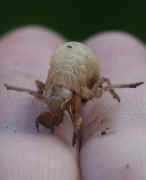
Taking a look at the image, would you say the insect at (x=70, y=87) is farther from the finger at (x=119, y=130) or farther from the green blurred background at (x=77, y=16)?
the green blurred background at (x=77, y=16)

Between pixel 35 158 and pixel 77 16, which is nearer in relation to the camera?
pixel 35 158

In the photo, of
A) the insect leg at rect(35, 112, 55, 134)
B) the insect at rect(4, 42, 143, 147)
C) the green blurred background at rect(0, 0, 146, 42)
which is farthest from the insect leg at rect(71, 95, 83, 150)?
the green blurred background at rect(0, 0, 146, 42)

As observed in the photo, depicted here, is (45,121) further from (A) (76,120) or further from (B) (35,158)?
(B) (35,158)

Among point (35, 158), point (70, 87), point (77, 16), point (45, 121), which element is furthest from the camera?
point (77, 16)

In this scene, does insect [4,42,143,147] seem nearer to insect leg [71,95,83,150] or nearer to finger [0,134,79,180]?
insect leg [71,95,83,150]

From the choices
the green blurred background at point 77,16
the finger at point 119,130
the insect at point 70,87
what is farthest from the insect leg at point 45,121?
the green blurred background at point 77,16

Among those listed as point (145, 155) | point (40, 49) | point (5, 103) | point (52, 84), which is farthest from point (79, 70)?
point (40, 49)

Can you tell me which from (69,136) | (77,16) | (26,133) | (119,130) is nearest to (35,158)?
(26,133)
